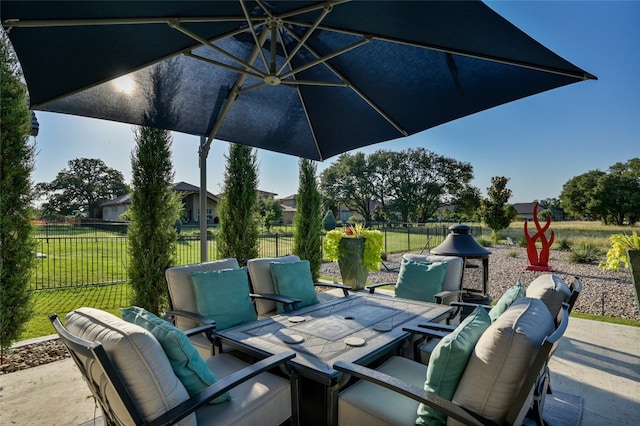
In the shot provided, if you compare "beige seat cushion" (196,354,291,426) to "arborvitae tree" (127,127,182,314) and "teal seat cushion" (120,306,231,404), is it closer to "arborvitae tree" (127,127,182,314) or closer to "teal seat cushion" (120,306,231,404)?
"teal seat cushion" (120,306,231,404)

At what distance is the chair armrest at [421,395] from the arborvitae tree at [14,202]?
3543 mm

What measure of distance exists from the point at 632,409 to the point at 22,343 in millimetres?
5671

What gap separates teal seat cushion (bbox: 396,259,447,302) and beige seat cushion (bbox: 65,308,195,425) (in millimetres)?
2892

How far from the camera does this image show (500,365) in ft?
4.18

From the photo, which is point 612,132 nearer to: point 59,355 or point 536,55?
point 536,55

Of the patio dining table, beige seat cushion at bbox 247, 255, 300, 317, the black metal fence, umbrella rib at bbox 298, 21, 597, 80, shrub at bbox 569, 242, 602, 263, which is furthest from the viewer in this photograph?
shrub at bbox 569, 242, 602, 263

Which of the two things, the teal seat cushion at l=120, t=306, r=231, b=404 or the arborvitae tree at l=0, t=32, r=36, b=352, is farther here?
the arborvitae tree at l=0, t=32, r=36, b=352

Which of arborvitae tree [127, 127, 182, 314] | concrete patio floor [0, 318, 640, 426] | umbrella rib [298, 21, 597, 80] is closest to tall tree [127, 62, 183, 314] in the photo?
arborvitae tree [127, 127, 182, 314]

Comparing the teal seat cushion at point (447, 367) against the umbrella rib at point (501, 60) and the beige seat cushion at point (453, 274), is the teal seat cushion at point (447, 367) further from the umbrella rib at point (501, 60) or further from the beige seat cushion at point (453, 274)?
the beige seat cushion at point (453, 274)

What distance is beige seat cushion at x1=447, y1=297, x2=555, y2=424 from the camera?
1.25 m

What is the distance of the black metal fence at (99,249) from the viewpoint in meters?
6.80

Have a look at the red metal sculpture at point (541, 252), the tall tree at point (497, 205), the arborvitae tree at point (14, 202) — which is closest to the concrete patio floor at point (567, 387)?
the arborvitae tree at point (14, 202)

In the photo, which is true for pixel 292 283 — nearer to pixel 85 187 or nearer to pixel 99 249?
pixel 99 249

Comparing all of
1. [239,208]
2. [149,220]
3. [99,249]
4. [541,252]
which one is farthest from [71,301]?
[541,252]
